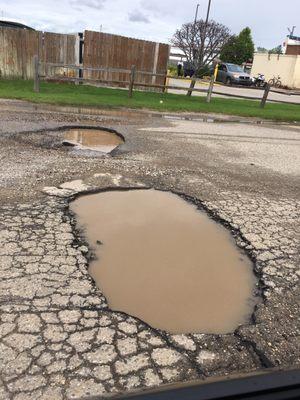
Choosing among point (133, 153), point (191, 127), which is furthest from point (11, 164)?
point (191, 127)

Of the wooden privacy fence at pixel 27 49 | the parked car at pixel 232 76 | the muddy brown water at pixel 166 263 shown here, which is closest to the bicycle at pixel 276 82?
the parked car at pixel 232 76

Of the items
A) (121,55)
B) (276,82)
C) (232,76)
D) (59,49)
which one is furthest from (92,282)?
(276,82)

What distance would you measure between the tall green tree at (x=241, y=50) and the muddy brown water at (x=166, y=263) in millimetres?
46144

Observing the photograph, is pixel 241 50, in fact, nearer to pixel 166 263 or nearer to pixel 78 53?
pixel 78 53

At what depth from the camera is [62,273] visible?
3.28m

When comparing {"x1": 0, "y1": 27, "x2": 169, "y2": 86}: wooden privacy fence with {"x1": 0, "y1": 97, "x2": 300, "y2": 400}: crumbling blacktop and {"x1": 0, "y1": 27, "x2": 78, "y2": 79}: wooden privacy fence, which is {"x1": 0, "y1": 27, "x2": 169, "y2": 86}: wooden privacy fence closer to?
{"x1": 0, "y1": 27, "x2": 78, "y2": 79}: wooden privacy fence

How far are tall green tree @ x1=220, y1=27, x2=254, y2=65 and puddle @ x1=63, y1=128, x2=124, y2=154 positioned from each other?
4219 centimetres

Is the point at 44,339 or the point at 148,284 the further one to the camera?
the point at 148,284

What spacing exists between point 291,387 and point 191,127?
31.4 feet

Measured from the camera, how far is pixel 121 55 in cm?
1798

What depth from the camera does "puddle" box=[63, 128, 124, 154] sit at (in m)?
7.65

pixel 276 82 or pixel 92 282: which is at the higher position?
pixel 276 82

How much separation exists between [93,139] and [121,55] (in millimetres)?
11116

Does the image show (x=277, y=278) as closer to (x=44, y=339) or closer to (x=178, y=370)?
(x=178, y=370)
